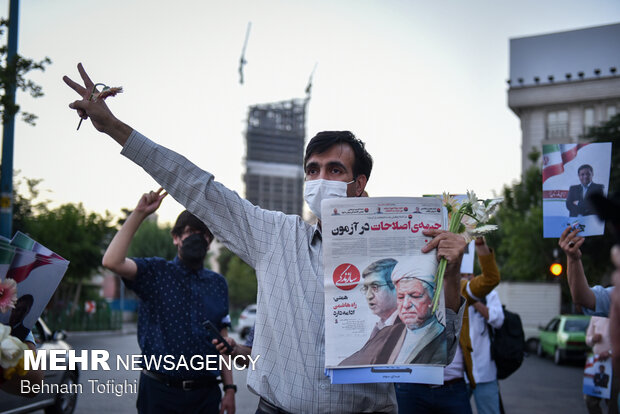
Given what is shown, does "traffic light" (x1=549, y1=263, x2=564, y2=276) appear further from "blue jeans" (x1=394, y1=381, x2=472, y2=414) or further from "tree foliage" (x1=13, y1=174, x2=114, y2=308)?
"tree foliage" (x1=13, y1=174, x2=114, y2=308)

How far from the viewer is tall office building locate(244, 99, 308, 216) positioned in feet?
526

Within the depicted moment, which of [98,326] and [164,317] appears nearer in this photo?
[164,317]

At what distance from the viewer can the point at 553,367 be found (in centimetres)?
2064

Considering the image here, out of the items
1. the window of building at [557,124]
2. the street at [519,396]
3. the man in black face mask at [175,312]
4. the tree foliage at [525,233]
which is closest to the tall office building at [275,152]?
the window of building at [557,124]

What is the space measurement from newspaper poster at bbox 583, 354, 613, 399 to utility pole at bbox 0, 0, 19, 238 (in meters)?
8.23

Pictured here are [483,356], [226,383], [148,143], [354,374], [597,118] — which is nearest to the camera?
[354,374]

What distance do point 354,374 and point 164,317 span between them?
86.4 inches

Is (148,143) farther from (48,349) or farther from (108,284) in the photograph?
(108,284)

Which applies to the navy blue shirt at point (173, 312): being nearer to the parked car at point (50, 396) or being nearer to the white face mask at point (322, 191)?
the white face mask at point (322, 191)

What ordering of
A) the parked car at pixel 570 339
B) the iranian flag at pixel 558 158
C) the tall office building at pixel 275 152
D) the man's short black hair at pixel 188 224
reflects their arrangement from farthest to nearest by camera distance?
the tall office building at pixel 275 152
the parked car at pixel 570 339
the man's short black hair at pixel 188 224
the iranian flag at pixel 558 158

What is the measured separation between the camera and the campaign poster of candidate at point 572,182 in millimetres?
4047

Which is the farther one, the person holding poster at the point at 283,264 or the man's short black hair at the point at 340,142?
the man's short black hair at the point at 340,142

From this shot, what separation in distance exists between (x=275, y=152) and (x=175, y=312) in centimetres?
15898

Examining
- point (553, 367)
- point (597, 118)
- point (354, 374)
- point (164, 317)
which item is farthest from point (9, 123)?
point (597, 118)
